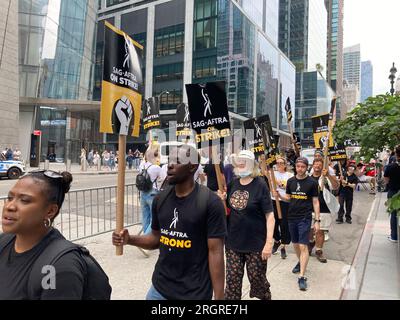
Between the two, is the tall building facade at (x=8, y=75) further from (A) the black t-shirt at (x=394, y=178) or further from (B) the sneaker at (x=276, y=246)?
(A) the black t-shirt at (x=394, y=178)

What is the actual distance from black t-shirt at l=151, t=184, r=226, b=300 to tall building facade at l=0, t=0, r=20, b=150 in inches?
1101

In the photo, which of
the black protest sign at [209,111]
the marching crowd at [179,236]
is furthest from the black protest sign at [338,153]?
the black protest sign at [209,111]

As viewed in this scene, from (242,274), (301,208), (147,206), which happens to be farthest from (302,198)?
(147,206)

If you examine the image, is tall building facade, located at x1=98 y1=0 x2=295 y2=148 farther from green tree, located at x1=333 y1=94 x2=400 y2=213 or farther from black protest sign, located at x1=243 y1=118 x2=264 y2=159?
green tree, located at x1=333 y1=94 x2=400 y2=213

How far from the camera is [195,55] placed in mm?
48188

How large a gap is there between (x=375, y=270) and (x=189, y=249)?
437 centimetres

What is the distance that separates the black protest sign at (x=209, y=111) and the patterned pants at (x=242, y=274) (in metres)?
1.61

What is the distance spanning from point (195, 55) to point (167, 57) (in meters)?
4.87

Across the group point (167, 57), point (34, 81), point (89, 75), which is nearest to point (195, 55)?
point (167, 57)

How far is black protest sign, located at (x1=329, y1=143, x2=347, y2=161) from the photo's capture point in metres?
9.72

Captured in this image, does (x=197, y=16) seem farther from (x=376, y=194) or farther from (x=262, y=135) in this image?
(x=262, y=135)

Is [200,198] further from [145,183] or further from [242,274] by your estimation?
[145,183]

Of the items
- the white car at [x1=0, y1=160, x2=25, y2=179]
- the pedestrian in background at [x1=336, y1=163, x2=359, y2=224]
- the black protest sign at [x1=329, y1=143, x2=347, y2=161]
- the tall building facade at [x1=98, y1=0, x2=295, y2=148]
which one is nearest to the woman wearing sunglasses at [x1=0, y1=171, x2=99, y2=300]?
the black protest sign at [x1=329, y1=143, x2=347, y2=161]

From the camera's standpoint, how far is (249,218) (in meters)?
3.91
